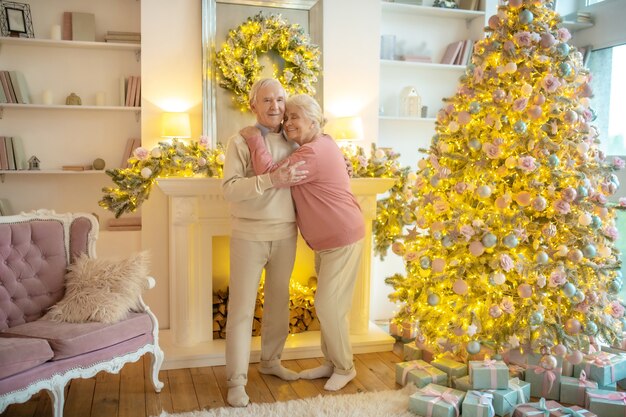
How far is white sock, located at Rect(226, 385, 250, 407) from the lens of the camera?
2.89m

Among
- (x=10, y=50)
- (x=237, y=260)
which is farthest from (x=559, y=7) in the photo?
(x=10, y=50)

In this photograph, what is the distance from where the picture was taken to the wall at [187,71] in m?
3.84

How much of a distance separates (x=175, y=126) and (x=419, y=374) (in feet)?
6.98

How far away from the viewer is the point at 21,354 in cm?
240

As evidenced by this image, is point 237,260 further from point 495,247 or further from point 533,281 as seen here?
point 533,281

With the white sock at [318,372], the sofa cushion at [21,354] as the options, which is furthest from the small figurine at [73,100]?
the white sock at [318,372]

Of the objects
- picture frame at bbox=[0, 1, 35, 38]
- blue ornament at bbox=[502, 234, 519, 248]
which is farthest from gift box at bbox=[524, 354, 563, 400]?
picture frame at bbox=[0, 1, 35, 38]

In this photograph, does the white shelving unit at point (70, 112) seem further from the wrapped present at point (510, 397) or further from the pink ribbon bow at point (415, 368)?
the wrapped present at point (510, 397)

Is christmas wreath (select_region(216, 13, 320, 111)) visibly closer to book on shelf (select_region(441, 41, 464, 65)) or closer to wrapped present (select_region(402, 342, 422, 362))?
book on shelf (select_region(441, 41, 464, 65))

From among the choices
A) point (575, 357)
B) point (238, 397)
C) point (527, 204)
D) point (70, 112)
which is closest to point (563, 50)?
point (527, 204)

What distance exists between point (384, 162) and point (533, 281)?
1.27 metres

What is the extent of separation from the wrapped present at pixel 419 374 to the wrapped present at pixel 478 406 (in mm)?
277

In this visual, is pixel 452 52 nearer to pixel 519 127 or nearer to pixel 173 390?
pixel 519 127

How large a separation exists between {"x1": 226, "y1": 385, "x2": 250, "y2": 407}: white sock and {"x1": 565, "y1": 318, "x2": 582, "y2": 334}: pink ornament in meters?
1.71
